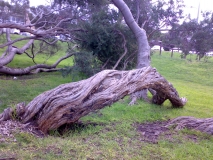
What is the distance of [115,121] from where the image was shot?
6156 mm

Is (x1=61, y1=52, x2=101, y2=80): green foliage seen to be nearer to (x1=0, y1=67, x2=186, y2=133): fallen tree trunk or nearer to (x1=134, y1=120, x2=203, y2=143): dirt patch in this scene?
(x1=0, y1=67, x2=186, y2=133): fallen tree trunk

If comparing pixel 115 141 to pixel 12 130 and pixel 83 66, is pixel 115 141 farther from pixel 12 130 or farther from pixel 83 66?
pixel 83 66

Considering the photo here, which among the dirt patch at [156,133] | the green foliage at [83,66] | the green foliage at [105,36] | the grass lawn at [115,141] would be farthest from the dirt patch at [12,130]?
the green foliage at [105,36]

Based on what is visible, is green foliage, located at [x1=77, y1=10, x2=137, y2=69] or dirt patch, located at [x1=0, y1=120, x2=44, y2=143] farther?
green foliage, located at [x1=77, y1=10, x2=137, y2=69]

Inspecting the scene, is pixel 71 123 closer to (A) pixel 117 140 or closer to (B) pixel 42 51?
(A) pixel 117 140

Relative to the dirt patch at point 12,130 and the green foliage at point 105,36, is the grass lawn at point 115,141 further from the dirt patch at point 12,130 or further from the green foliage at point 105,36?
the green foliage at point 105,36

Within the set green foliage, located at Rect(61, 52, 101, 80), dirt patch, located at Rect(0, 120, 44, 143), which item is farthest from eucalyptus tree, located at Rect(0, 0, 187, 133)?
green foliage, located at Rect(61, 52, 101, 80)

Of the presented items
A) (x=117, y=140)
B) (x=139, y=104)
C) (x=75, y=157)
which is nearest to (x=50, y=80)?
(x=139, y=104)

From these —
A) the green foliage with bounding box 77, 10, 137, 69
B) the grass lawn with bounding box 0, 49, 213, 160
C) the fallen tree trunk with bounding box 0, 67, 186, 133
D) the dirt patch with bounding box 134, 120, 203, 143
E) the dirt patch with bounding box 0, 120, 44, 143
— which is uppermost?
the green foliage with bounding box 77, 10, 137, 69

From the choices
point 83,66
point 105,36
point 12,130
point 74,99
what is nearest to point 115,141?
point 74,99

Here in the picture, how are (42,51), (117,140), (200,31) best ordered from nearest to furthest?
(117,140) → (200,31) → (42,51)

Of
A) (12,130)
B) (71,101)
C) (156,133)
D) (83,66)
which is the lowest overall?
(156,133)

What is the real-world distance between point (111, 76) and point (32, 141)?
2203mm

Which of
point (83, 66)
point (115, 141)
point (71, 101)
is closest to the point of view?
point (115, 141)
